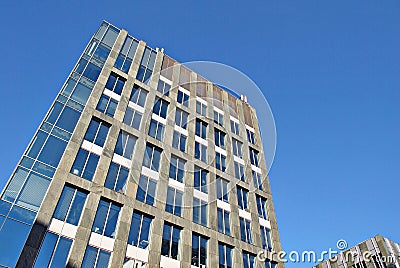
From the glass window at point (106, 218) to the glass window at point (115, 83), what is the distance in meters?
12.2

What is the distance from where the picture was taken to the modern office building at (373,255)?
35.7 m

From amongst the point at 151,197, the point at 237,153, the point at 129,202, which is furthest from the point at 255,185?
the point at 129,202

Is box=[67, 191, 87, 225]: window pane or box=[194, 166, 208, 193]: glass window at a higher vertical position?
box=[194, 166, 208, 193]: glass window

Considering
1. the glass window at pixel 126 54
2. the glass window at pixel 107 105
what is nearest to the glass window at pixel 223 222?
the glass window at pixel 107 105

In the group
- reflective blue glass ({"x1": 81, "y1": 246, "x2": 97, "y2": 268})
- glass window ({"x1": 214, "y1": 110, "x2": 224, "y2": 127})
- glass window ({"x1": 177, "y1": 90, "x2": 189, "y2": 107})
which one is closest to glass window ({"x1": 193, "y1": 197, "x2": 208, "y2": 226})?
A: reflective blue glass ({"x1": 81, "y1": 246, "x2": 97, "y2": 268})

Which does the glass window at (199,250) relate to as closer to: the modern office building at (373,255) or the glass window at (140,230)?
the glass window at (140,230)

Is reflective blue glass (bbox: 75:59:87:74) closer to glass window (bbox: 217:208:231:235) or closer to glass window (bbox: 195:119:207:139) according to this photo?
glass window (bbox: 195:119:207:139)

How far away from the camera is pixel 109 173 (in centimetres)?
2489

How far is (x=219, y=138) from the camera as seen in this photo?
37.9 metres

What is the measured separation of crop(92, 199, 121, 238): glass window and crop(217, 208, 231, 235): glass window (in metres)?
10.2

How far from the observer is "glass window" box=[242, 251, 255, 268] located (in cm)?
2833

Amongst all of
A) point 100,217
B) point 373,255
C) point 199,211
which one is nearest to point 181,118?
point 199,211

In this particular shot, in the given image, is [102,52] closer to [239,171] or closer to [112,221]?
[112,221]

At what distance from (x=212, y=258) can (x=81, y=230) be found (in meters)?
11.2
